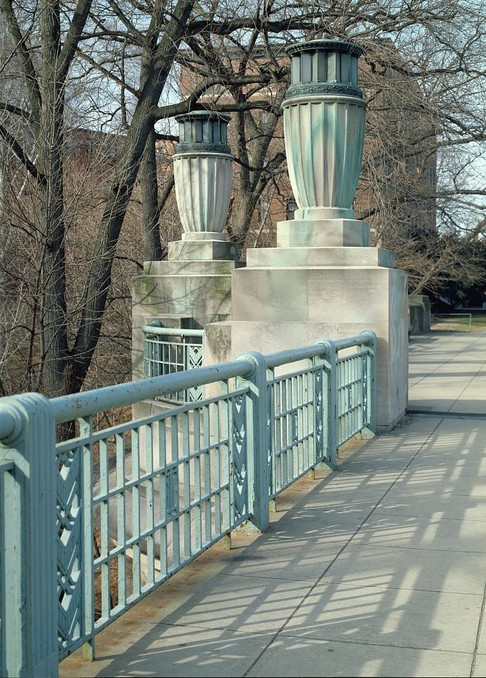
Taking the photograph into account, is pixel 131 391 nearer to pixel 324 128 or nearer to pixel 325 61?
pixel 324 128

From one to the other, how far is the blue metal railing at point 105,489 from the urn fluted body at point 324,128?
3.39m

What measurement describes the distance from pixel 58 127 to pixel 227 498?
8760mm

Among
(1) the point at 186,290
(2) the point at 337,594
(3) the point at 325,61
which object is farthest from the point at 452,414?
(2) the point at 337,594

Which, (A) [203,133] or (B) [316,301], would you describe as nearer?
(B) [316,301]

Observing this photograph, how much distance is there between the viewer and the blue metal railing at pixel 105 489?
3.24 m

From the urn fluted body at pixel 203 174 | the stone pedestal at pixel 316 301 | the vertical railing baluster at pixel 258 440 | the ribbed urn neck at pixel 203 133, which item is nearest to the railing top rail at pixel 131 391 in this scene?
the vertical railing baluster at pixel 258 440

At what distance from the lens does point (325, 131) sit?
32.0 feet

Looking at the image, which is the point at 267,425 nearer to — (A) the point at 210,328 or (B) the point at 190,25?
(A) the point at 210,328

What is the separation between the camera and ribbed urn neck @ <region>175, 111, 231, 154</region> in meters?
13.9

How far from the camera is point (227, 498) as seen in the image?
215 inches

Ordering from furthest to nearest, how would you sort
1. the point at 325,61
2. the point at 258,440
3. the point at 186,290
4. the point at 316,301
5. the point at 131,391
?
the point at 186,290 < the point at 325,61 < the point at 316,301 < the point at 258,440 < the point at 131,391

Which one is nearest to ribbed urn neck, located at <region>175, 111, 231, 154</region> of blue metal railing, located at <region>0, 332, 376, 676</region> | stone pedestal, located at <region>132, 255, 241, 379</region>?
stone pedestal, located at <region>132, 255, 241, 379</region>

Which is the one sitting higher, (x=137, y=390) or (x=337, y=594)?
(x=137, y=390)

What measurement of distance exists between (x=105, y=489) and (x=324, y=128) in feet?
21.6
